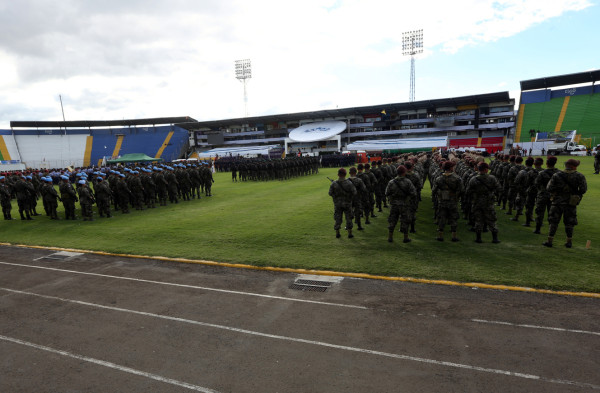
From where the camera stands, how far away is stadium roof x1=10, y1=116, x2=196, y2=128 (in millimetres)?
55969

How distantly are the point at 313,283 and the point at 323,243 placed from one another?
216 centimetres

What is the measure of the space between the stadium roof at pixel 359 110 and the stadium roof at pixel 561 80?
4.11 m

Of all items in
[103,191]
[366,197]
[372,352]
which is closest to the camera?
[372,352]

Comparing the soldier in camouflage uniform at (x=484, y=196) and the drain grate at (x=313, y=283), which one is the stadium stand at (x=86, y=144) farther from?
the soldier in camouflage uniform at (x=484, y=196)

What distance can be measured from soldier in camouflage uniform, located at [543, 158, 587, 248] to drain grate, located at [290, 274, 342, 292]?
4808 millimetres

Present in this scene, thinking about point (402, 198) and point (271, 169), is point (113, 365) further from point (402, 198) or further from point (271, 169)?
point (271, 169)

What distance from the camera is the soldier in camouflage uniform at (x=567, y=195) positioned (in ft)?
20.7

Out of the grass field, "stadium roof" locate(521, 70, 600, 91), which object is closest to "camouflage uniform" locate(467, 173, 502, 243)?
the grass field

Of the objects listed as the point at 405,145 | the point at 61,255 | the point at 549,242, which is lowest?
the point at 61,255

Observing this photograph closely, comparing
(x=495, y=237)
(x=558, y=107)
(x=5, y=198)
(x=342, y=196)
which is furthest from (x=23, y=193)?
(x=558, y=107)

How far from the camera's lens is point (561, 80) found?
→ 158 feet

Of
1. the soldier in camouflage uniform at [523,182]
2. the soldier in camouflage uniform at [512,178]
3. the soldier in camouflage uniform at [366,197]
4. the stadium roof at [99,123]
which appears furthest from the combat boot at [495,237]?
the stadium roof at [99,123]

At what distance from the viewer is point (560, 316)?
4188mm

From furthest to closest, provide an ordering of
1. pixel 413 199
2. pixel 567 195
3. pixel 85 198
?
pixel 85 198 < pixel 413 199 < pixel 567 195
